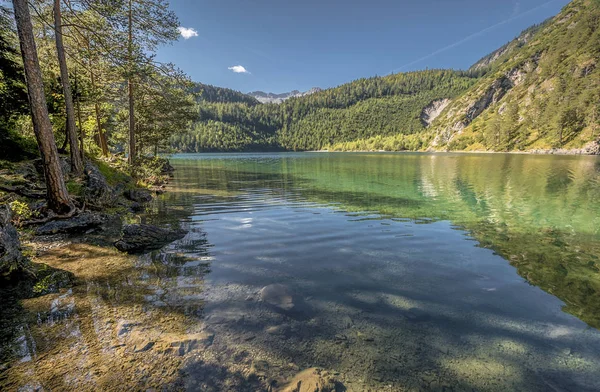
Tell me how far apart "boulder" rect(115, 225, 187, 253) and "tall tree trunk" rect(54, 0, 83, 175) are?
886 centimetres

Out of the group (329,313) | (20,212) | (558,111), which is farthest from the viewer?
(558,111)

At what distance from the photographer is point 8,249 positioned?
752 centimetres

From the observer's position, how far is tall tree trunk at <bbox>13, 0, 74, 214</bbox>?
10742 millimetres

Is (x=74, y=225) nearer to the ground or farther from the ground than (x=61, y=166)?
nearer to the ground

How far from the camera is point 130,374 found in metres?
4.57

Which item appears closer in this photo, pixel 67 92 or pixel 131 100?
pixel 67 92

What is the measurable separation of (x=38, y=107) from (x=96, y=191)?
6.22m

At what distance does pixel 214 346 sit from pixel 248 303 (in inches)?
72.2

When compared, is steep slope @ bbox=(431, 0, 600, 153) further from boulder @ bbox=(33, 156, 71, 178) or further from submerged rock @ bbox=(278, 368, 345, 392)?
boulder @ bbox=(33, 156, 71, 178)

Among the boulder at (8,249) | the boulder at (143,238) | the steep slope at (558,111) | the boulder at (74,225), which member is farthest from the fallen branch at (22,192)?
the steep slope at (558,111)

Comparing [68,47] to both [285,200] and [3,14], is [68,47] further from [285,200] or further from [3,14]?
[285,200]

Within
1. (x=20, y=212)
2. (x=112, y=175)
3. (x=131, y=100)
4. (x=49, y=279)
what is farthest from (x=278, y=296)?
(x=131, y=100)

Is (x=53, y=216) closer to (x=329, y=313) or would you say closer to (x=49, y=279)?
(x=49, y=279)

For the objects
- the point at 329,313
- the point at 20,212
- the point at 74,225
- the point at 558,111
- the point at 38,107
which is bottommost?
the point at 329,313
